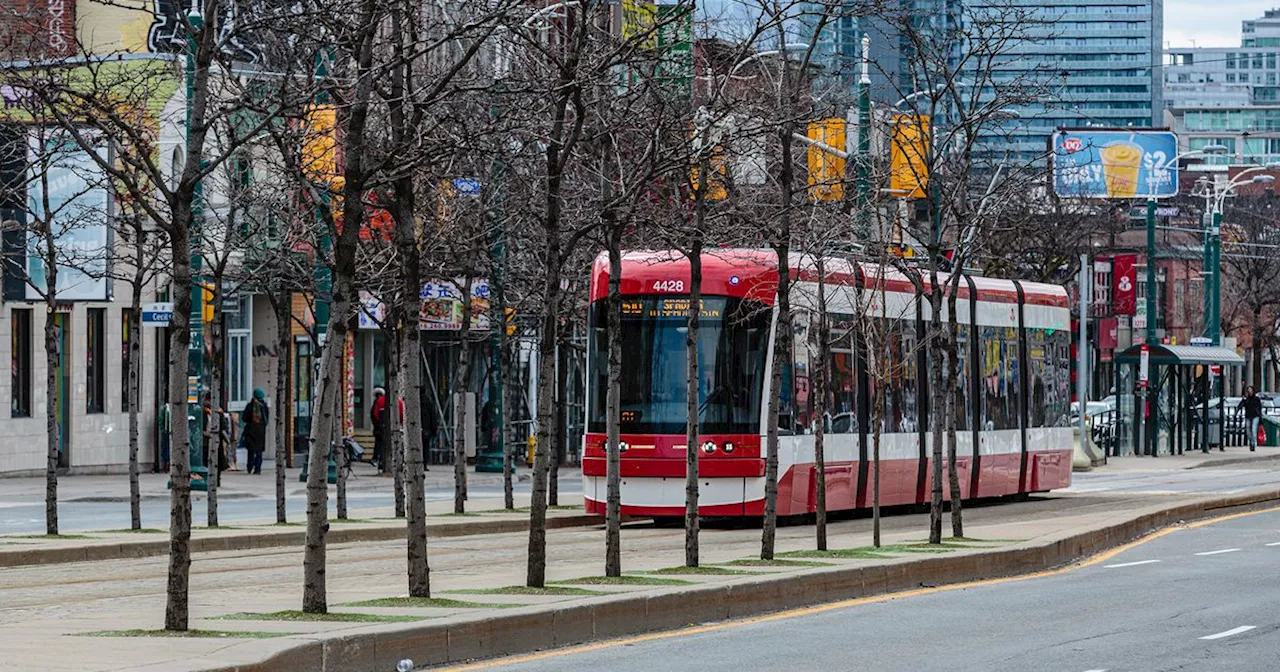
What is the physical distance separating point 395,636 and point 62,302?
2849cm

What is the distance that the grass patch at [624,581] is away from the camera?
18078 mm

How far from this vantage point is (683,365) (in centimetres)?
2789

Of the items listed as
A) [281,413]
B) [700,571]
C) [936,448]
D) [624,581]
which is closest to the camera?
[624,581]

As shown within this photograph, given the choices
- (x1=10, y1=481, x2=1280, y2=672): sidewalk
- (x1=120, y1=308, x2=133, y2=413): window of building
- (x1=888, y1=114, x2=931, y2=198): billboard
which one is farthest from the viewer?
(x1=120, y1=308, x2=133, y2=413): window of building

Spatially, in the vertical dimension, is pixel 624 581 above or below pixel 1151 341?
below

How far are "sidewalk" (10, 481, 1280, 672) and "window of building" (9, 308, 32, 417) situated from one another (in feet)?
58.2

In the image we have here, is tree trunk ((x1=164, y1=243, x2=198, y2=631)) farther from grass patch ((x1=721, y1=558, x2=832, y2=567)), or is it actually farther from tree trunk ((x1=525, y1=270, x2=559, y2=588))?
grass patch ((x1=721, y1=558, x2=832, y2=567))

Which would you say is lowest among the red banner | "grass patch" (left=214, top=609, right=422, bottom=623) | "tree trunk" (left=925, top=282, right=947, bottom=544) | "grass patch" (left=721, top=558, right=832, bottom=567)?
"grass patch" (left=721, top=558, right=832, bottom=567)

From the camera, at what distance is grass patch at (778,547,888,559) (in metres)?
22.2

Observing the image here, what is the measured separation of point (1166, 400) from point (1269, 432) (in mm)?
12450

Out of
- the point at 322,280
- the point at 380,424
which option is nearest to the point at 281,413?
the point at 322,280

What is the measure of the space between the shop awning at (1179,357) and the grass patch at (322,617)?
43.6m

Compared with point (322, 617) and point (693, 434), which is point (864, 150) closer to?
point (693, 434)

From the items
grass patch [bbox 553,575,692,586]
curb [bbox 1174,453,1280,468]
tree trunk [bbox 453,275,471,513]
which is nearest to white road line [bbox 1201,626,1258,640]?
grass patch [bbox 553,575,692,586]
